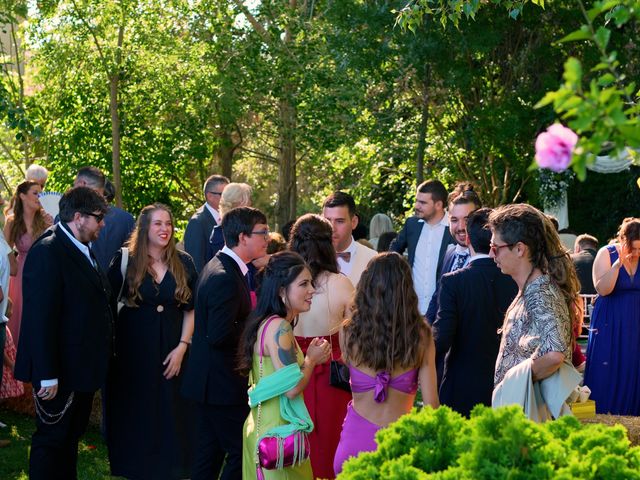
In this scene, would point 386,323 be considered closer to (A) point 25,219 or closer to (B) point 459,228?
(B) point 459,228

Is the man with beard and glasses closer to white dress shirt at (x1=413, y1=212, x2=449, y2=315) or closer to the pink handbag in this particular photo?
white dress shirt at (x1=413, y1=212, x2=449, y2=315)

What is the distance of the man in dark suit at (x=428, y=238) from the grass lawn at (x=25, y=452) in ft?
9.40

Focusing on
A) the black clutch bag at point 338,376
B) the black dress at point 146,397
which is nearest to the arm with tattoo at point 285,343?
the black clutch bag at point 338,376

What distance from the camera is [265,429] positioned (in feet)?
17.9

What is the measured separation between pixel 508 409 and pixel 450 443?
263 millimetres

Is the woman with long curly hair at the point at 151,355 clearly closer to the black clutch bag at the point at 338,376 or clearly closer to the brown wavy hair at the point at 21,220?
the black clutch bag at the point at 338,376

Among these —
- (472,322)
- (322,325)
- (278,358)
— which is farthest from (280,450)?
(472,322)

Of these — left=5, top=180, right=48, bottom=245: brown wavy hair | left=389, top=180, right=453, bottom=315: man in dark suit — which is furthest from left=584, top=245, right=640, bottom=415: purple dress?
left=5, top=180, right=48, bottom=245: brown wavy hair

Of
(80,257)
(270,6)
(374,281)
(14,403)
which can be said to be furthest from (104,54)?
(374,281)

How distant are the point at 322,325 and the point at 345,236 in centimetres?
141

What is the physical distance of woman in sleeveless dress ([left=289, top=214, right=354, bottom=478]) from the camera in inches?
248

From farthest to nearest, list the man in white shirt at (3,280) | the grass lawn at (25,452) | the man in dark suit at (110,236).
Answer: the man in dark suit at (110,236) < the man in white shirt at (3,280) < the grass lawn at (25,452)

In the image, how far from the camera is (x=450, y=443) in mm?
3650

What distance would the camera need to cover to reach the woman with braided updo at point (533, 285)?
493 cm
